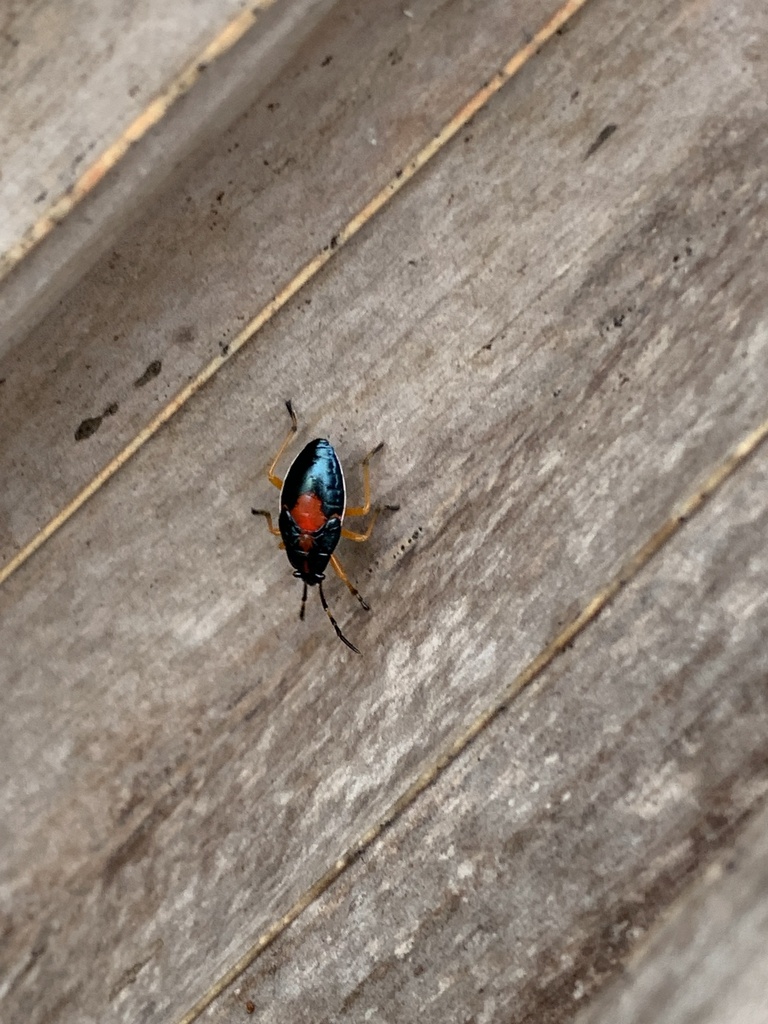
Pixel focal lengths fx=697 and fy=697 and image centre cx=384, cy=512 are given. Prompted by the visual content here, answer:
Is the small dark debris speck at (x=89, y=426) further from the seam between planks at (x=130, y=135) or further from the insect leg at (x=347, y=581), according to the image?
the insect leg at (x=347, y=581)

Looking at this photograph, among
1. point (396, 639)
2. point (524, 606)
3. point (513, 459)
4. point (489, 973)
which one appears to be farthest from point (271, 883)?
point (513, 459)

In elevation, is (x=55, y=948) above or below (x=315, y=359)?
below

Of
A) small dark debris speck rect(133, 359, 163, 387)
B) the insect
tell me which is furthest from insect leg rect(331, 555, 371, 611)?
small dark debris speck rect(133, 359, 163, 387)

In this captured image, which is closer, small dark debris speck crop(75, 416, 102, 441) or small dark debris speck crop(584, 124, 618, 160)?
small dark debris speck crop(584, 124, 618, 160)

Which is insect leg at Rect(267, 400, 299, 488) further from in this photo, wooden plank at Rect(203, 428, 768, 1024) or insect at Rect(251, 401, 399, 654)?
wooden plank at Rect(203, 428, 768, 1024)

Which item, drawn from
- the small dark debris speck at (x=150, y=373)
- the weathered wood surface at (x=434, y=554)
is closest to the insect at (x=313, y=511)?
the weathered wood surface at (x=434, y=554)

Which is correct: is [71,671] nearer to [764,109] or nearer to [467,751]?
[467,751]

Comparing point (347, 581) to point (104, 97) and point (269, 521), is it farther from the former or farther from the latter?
point (104, 97)
